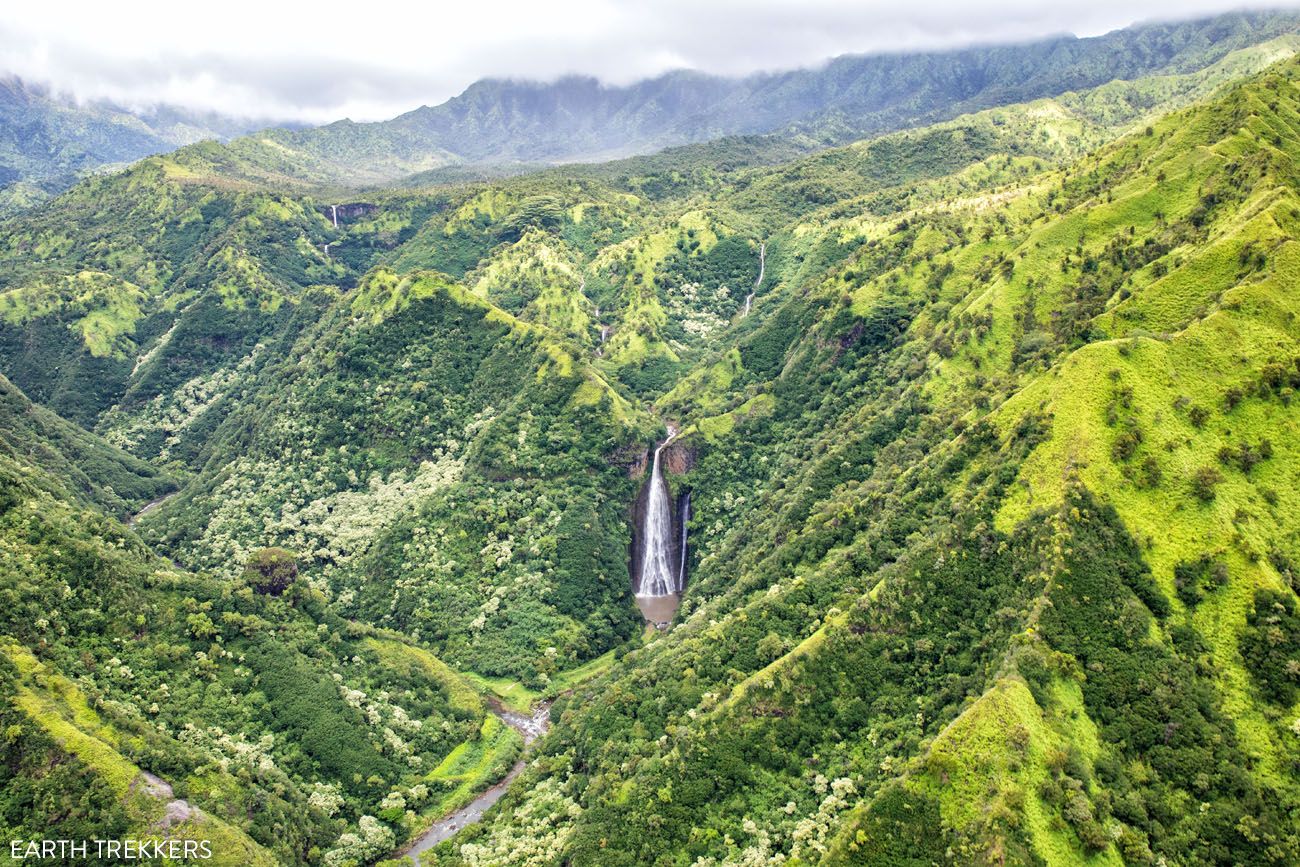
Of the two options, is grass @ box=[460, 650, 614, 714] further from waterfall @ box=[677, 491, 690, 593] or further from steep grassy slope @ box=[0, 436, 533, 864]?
waterfall @ box=[677, 491, 690, 593]

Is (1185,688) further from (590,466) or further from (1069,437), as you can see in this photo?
(590,466)

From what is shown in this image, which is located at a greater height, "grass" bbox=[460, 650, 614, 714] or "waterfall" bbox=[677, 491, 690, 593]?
"waterfall" bbox=[677, 491, 690, 593]

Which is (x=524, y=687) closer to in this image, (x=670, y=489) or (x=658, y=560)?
(x=658, y=560)

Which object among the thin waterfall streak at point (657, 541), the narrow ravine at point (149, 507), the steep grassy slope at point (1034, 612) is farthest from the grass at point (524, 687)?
the narrow ravine at point (149, 507)

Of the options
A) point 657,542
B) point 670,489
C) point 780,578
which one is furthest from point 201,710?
point 670,489

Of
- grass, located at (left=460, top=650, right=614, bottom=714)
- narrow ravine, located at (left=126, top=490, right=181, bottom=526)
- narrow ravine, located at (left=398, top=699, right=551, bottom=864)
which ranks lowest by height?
narrow ravine, located at (left=398, top=699, right=551, bottom=864)

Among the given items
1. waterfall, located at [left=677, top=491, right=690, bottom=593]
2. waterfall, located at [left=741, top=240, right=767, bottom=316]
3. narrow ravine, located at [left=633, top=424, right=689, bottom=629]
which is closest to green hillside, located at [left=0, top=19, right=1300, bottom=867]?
waterfall, located at [left=677, top=491, right=690, bottom=593]
